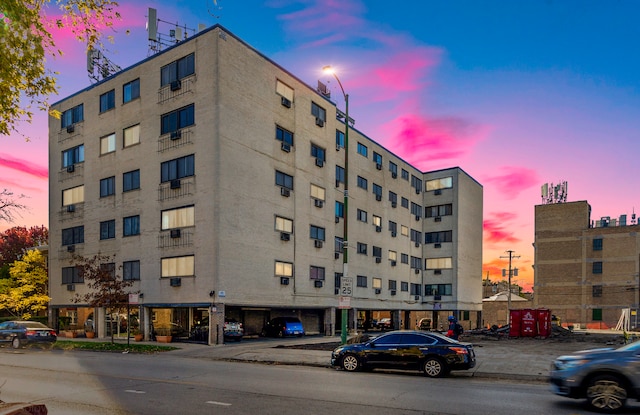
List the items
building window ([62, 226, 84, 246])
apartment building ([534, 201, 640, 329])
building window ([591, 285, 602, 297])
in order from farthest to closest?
building window ([591, 285, 602, 297]), apartment building ([534, 201, 640, 329]), building window ([62, 226, 84, 246])

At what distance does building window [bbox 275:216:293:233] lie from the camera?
36719mm

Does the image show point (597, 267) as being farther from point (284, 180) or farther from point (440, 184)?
point (284, 180)

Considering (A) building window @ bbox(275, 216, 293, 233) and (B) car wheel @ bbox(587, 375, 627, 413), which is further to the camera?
(A) building window @ bbox(275, 216, 293, 233)

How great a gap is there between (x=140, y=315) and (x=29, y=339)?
785cm

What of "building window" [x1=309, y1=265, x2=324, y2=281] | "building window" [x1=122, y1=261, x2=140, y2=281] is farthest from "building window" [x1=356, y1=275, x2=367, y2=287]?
"building window" [x1=122, y1=261, x2=140, y2=281]

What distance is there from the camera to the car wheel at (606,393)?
10.3 meters

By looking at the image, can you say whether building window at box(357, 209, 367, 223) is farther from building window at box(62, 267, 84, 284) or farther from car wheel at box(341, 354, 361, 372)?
car wheel at box(341, 354, 361, 372)

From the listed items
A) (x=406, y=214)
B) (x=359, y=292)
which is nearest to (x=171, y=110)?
(x=359, y=292)

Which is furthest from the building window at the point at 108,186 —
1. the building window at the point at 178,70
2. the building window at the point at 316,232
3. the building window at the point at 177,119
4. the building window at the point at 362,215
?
the building window at the point at 362,215

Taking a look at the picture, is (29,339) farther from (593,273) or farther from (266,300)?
(593,273)

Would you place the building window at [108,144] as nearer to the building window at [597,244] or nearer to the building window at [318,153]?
the building window at [318,153]

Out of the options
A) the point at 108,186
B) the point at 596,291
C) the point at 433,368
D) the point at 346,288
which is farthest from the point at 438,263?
the point at 433,368

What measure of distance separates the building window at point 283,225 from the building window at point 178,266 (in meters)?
6.93

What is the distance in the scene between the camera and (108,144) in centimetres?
3888
